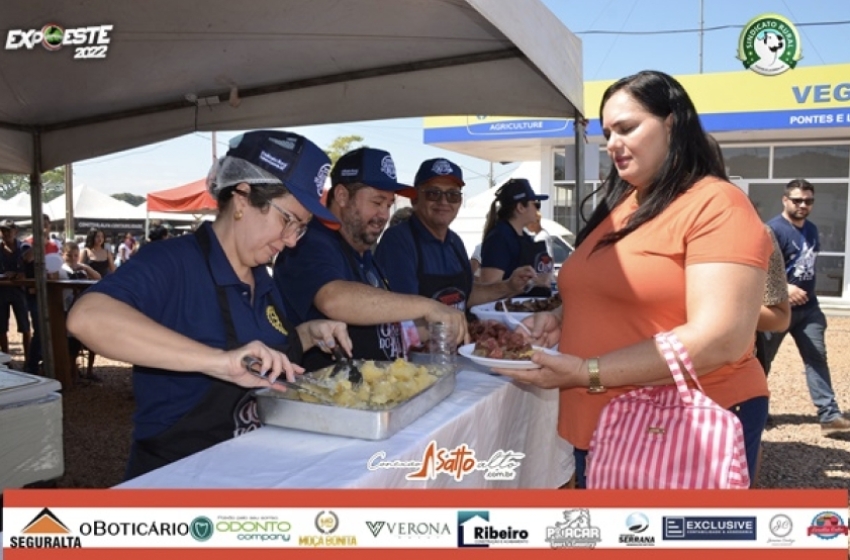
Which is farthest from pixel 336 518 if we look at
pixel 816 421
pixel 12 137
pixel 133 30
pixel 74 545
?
pixel 816 421

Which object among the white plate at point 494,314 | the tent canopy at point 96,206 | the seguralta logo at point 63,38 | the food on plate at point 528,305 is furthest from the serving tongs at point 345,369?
the tent canopy at point 96,206

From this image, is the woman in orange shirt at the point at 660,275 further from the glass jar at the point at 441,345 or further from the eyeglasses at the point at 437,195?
the eyeglasses at the point at 437,195

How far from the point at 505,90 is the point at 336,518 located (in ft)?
10.2

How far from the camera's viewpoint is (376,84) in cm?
404

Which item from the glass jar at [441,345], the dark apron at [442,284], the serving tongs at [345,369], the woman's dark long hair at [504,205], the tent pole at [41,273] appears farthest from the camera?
the tent pole at [41,273]

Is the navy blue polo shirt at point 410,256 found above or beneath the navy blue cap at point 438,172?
Answer: beneath

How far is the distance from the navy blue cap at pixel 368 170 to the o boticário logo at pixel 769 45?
37.5 ft

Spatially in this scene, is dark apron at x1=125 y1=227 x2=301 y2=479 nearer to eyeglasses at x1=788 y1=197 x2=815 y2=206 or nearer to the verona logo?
the verona logo

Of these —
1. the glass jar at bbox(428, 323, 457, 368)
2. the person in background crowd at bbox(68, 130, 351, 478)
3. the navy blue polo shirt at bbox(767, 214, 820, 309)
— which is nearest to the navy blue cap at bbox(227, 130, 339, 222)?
the person in background crowd at bbox(68, 130, 351, 478)

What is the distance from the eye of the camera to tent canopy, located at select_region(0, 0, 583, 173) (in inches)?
117

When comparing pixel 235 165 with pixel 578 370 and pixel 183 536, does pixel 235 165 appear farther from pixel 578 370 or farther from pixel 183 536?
pixel 578 370

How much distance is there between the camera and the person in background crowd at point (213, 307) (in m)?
1.42

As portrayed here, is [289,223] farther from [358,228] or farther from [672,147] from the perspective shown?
[672,147]

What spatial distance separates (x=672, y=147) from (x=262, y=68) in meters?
2.91
